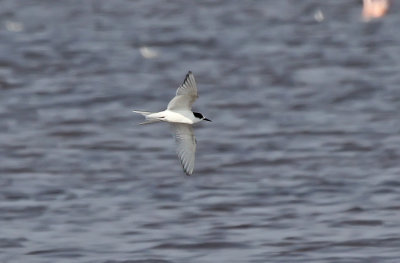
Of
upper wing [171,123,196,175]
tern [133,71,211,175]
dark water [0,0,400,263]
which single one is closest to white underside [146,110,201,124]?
tern [133,71,211,175]

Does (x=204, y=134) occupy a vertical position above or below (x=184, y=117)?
above

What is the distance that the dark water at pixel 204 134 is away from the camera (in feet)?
40.9

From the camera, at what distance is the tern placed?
911 cm

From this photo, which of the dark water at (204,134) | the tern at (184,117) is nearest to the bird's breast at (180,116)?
the tern at (184,117)

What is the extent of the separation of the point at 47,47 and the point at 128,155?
19.1ft

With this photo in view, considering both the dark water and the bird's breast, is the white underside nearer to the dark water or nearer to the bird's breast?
the bird's breast

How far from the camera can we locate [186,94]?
9172 millimetres

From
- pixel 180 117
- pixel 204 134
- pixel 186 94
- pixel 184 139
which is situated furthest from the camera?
pixel 204 134

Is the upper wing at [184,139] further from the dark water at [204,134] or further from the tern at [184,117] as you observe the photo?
the dark water at [204,134]

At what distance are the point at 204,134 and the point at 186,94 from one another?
23.4ft

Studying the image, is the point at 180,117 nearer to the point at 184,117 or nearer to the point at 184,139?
the point at 184,117

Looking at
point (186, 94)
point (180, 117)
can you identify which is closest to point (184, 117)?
point (180, 117)

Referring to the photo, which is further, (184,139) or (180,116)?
(184,139)

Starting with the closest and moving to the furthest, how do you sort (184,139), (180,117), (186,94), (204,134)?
(186,94), (180,117), (184,139), (204,134)
